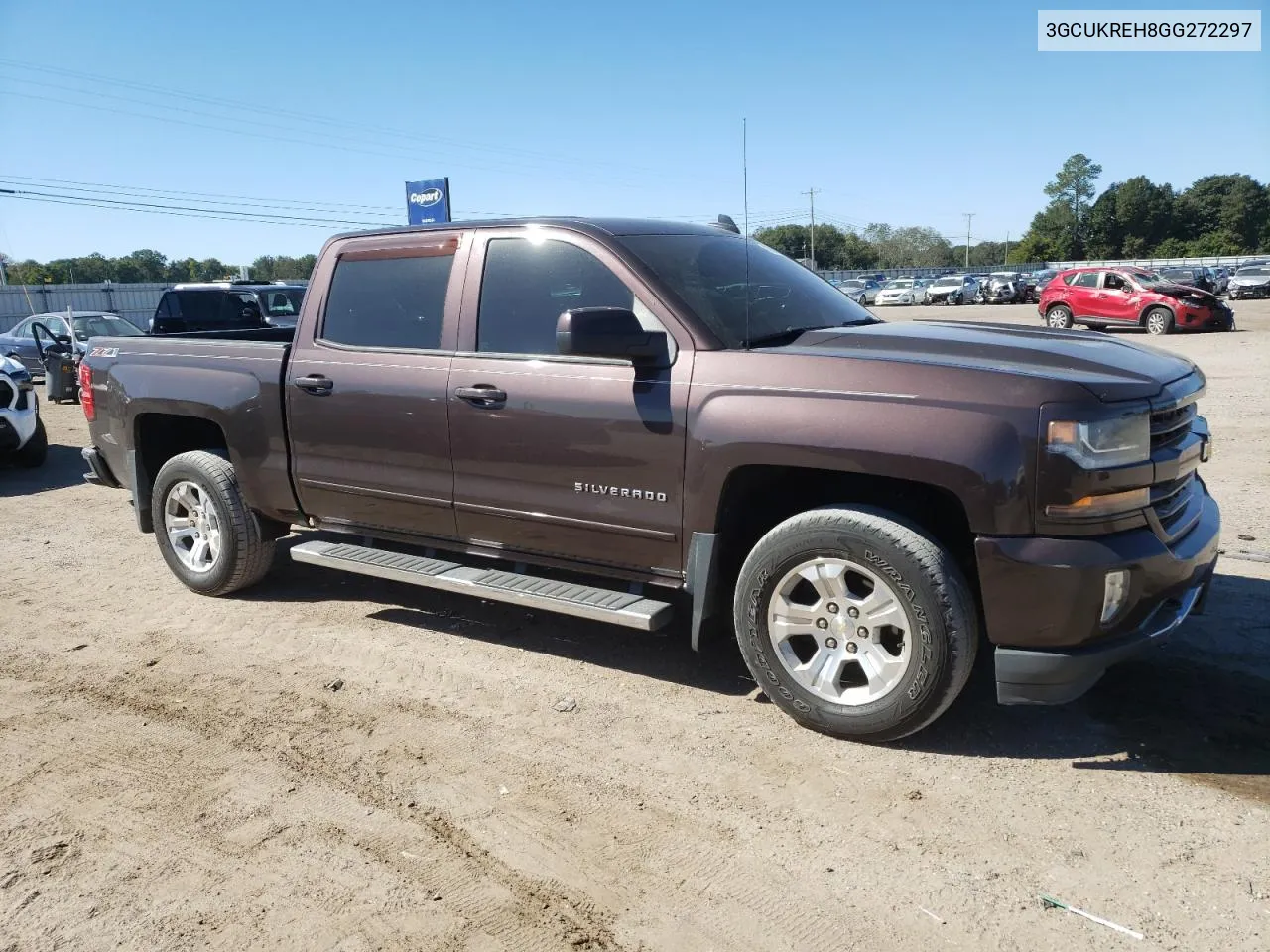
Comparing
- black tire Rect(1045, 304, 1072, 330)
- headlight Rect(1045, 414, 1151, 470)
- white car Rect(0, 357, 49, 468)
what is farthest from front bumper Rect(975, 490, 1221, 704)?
black tire Rect(1045, 304, 1072, 330)

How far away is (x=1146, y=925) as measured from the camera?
2.53 m

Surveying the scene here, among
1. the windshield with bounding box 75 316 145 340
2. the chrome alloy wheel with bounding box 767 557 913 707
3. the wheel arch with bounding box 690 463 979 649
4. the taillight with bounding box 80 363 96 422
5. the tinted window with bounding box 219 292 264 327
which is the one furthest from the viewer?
the windshield with bounding box 75 316 145 340

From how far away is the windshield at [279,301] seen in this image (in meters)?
15.5

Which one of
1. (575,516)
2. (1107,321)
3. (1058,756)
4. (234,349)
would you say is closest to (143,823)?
(575,516)

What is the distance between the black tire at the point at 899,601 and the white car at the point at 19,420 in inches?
357

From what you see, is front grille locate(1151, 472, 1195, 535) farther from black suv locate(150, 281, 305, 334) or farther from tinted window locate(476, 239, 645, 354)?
black suv locate(150, 281, 305, 334)

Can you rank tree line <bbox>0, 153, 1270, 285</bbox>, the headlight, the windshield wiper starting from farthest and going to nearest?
tree line <bbox>0, 153, 1270, 285</bbox> → the windshield wiper → the headlight

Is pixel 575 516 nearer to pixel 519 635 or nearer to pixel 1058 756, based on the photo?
pixel 519 635

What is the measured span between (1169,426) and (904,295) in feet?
142

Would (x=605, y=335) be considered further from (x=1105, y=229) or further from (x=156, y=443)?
(x=1105, y=229)

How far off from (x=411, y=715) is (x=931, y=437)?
A: 233cm

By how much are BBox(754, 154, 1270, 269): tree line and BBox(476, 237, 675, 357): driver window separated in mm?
88949

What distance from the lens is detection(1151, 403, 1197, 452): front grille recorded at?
3.33 metres

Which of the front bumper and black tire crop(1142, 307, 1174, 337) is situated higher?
black tire crop(1142, 307, 1174, 337)
